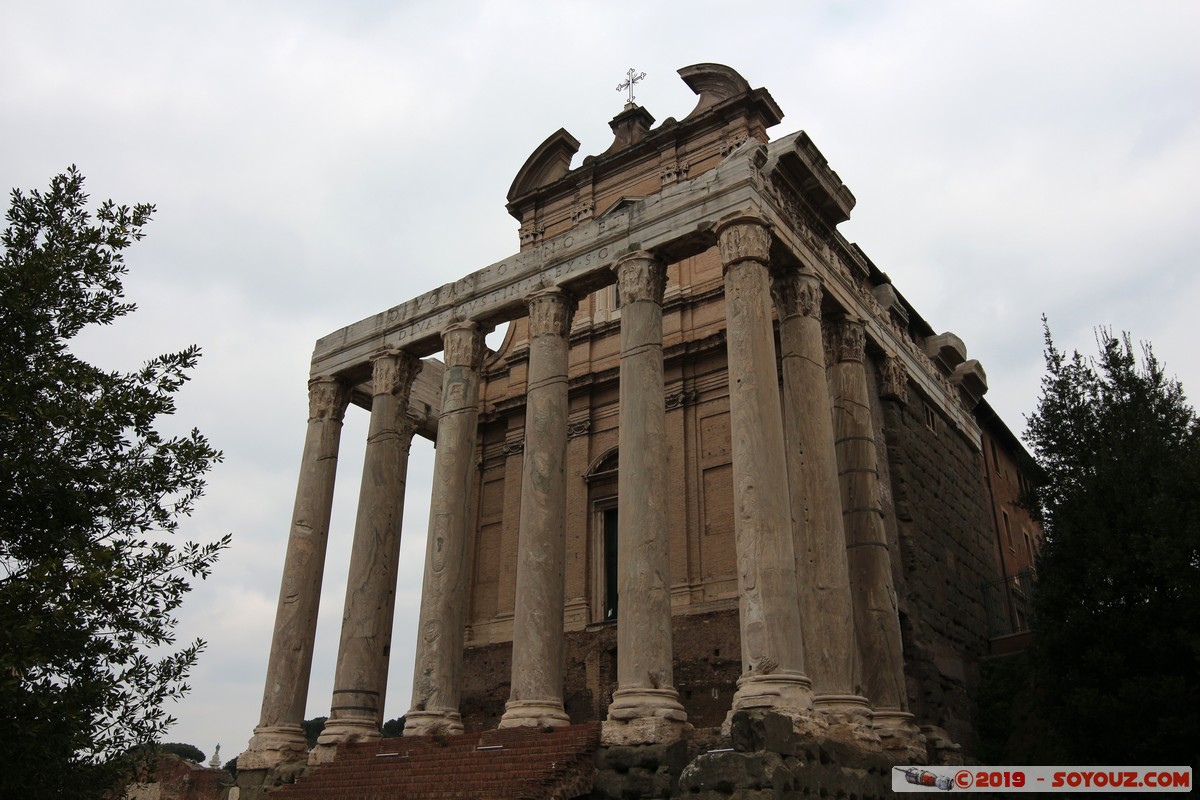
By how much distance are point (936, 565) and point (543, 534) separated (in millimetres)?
8966

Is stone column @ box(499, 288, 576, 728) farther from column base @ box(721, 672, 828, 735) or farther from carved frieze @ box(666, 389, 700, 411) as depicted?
carved frieze @ box(666, 389, 700, 411)

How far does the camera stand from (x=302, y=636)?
18.0 metres

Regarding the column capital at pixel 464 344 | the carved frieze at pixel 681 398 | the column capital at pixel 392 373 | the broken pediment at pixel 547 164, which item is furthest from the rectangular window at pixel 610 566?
the broken pediment at pixel 547 164

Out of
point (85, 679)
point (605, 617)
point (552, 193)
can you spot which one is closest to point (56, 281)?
point (85, 679)

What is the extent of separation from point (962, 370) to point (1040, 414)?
5.20 m

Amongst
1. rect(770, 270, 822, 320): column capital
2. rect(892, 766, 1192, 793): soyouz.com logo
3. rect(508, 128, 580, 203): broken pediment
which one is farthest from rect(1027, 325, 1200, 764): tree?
rect(508, 128, 580, 203): broken pediment

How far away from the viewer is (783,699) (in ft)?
38.5

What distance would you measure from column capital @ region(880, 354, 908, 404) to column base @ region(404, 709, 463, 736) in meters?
10.7

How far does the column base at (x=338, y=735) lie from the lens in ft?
51.9

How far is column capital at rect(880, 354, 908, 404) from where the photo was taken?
19.6 meters

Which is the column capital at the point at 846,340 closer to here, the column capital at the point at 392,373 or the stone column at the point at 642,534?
the stone column at the point at 642,534

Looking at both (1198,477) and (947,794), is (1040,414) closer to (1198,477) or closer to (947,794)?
(1198,477)

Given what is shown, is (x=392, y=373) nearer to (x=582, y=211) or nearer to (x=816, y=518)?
(x=582, y=211)

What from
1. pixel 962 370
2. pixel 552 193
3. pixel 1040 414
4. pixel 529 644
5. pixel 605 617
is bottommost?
pixel 529 644
